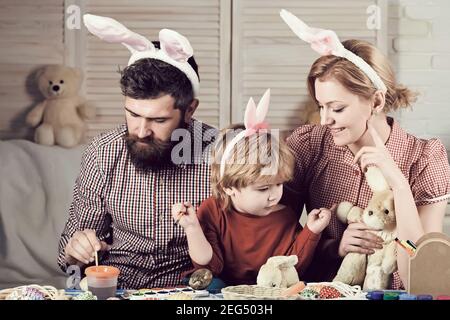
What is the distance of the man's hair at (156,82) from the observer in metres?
2.33

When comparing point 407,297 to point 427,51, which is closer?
point 407,297

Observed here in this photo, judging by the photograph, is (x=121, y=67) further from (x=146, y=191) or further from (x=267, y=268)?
(x=267, y=268)

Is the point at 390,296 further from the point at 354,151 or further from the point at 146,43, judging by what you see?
the point at 146,43

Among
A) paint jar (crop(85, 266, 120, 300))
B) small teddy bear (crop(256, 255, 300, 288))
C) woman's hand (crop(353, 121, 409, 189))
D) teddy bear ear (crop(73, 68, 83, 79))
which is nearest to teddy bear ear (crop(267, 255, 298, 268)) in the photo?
small teddy bear (crop(256, 255, 300, 288))

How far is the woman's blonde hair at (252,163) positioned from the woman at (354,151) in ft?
0.19

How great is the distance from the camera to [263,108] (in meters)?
2.36

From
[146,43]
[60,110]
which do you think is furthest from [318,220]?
[60,110]

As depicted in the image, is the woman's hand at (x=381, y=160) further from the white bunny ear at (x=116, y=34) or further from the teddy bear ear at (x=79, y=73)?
the teddy bear ear at (x=79, y=73)

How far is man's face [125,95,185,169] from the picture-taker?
2.34m

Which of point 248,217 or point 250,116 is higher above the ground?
point 250,116

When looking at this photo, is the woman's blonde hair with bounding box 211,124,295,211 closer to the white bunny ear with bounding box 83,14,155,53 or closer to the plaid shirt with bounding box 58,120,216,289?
the plaid shirt with bounding box 58,120,216,289

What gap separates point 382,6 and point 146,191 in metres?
0.92

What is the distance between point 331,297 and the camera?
2.19 meters

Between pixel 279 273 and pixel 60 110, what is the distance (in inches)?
32.7
